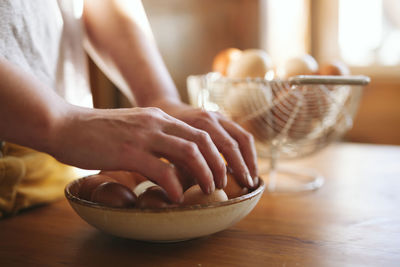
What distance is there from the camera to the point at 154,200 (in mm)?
386

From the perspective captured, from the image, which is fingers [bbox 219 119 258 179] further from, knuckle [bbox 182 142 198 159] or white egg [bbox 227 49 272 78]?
white egg [bbox 227 49 272 78]

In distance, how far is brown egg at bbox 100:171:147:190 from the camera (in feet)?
1.66

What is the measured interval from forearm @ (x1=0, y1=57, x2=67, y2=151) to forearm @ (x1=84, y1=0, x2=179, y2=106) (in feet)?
0.98

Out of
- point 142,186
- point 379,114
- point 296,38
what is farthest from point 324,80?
point 379,114

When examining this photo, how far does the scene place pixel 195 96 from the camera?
0.92 meters

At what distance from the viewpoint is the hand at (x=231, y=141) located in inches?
18.1

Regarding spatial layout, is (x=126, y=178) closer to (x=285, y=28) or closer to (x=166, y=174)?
(x=166, y=174)

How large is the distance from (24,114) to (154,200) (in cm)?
15

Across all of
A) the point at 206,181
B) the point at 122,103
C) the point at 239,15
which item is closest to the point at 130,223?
the point at 206,181

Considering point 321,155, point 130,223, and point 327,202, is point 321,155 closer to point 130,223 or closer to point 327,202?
point 327,202

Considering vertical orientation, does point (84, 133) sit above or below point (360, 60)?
above

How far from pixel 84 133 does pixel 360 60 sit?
6.70 feet

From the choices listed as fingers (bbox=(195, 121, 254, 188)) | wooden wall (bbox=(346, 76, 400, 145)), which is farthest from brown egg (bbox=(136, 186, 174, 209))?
wooden wall (bbox=(346, 76, 400, 145))

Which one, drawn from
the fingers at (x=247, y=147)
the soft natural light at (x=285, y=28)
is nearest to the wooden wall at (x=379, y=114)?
the soft natural light at (x=285, y=28)
